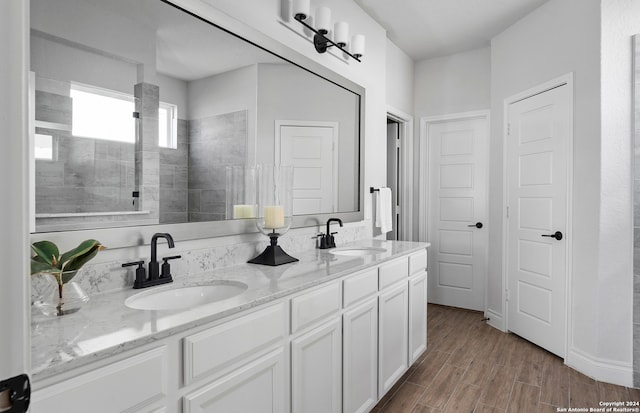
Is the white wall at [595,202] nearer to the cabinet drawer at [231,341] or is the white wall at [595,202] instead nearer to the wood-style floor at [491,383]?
the wood-style floor at [491,383]

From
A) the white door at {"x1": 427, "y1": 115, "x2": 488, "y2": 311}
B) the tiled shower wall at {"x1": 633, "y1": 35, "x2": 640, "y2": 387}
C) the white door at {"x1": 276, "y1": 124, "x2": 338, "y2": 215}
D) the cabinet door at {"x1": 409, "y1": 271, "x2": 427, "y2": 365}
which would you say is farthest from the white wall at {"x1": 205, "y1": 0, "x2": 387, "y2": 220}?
the tiled shower wall at {"x1": 633, "y1": 35, "x2": 640, "y2": 387}

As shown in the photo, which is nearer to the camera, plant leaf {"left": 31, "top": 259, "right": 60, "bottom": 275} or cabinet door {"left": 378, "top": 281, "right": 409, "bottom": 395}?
plant leaf {"left": 31, "top": 259, "right": 60, "bottom": 275}

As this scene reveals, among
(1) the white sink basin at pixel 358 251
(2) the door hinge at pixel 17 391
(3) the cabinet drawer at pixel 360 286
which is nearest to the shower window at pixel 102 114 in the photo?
(2) the door hinge at pixel 17 391

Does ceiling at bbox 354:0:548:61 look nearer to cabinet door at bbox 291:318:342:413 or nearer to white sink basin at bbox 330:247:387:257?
white sink basin at bbox 330:247:387:257

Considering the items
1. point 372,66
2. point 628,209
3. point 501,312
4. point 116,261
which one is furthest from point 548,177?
point 116,261

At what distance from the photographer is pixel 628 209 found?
97.7 inches

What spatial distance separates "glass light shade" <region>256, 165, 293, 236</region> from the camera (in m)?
1.93

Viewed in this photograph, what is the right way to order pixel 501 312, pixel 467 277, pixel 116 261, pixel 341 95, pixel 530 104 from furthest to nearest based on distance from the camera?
pixel 467 277, pixel 501 312, pixel 530 104, pixel 341 95, pixel 116 261

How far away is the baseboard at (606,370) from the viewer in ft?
8.11

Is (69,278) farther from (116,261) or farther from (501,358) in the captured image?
(501,358)

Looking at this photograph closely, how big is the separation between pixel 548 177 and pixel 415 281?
58.7 inches

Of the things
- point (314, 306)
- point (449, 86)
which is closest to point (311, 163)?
point (314, 306)

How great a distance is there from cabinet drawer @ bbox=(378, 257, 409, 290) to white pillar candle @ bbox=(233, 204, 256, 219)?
787mm

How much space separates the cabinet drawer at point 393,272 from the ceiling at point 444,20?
215 centimetres
